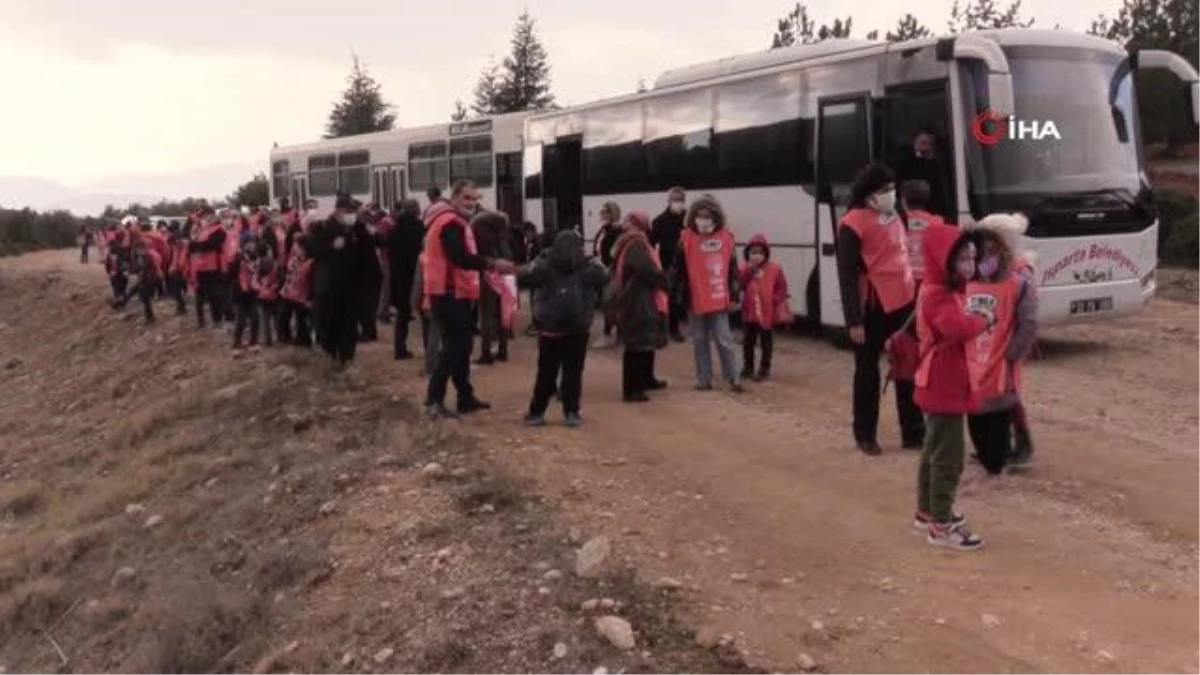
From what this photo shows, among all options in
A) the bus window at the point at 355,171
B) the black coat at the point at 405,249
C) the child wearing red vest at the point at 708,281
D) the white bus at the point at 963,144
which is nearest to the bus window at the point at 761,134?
the white bus at the point at 963,144

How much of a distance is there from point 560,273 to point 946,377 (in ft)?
13.2

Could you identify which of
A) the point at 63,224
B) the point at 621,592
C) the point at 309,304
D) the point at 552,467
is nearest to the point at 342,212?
the point at 309,304

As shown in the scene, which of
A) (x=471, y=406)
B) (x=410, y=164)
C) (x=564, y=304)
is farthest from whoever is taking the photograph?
(x=410, y=164)

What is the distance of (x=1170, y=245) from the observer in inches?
1006

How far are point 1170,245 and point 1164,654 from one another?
2270 centimetres

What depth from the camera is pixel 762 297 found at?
11828 mm

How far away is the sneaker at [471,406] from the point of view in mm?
10555

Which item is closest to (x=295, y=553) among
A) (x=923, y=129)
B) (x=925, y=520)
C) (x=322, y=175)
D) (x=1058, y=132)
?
(x=925, y=520)

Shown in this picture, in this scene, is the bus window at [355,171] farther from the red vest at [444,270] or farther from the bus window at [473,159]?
the red vest at [444,270]

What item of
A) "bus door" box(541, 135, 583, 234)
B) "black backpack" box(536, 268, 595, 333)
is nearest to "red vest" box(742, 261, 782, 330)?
"black backpack" box(536, 268, 595, 333)

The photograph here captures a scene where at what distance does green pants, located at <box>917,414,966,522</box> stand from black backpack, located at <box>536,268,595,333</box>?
3.82m

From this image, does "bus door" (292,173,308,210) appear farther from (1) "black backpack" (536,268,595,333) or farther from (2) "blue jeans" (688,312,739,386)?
(1) "black backpack" (536,268,595,333)

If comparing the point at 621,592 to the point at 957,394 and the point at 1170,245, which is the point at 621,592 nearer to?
the point at 957,394

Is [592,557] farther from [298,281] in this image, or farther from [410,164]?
[410,164]
